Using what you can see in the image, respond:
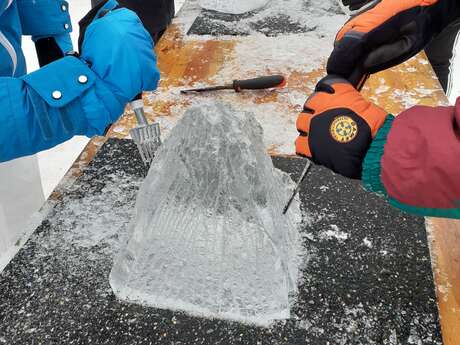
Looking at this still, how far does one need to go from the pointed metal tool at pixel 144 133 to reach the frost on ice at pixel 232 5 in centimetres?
102

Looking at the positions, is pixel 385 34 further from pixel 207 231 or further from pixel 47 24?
pixel 47 24

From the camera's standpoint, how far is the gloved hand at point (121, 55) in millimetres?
829

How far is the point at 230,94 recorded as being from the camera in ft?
4.28

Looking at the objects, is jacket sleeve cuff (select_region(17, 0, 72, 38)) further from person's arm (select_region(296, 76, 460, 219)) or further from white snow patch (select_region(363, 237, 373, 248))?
white snow patch (select_region(363, 237, 373, 248))

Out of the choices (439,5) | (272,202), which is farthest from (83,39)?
(439,5)

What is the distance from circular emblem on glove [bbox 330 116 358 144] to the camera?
2.37 ft

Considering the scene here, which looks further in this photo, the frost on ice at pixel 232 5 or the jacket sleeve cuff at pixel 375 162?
the frost on ice at pixel 232 5

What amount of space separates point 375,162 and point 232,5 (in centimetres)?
132

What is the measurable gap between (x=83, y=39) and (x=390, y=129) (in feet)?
2.12

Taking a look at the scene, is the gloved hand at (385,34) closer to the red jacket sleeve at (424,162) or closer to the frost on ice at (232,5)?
the red jacket sleeve at (424,162)

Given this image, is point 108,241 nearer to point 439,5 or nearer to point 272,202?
point 272,202

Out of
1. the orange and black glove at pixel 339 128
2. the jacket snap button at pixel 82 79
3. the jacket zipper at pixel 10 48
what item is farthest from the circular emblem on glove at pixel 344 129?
the jacket zipper at pixel 10 48

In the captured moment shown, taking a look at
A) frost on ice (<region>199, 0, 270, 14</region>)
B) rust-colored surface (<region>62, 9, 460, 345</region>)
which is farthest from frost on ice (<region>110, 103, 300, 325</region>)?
frost on ice (<region>199, 0, 270, 14</region>)

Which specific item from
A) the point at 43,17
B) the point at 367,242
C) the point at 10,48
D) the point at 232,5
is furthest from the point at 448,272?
the point at 232,5
